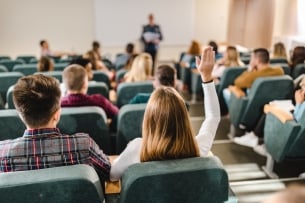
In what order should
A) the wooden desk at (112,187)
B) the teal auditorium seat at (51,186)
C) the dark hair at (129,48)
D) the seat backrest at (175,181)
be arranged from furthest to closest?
the dark hair at (129,48) < the wooden desk at (112,187) < the seat backrest at (175,181) < the teal auditorium seat at (51,186)

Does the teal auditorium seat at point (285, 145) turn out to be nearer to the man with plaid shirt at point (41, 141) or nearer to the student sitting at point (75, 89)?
the student sitting at point (75, 89)

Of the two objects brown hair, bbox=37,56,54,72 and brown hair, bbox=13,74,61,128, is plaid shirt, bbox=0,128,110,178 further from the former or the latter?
brown hair, bbox=37,56,54,72

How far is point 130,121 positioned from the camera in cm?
248

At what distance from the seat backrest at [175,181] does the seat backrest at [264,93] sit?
2.12 m

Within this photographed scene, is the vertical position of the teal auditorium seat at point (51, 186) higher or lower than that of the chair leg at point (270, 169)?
higher

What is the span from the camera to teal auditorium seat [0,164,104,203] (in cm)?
119

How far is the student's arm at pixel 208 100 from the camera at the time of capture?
1734 millimetres

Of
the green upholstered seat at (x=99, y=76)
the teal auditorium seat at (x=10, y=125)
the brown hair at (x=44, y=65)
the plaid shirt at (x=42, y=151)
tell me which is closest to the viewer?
the plaid shirt at (x=42, y=151)

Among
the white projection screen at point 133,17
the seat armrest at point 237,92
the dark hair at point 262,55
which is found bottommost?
the seat armrest at point 237,92

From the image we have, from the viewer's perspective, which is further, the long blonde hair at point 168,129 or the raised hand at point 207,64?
the raised hand at point 207,64

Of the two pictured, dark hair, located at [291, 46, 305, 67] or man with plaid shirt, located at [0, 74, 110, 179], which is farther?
dark hair, located at [291, 46, 305, 67]

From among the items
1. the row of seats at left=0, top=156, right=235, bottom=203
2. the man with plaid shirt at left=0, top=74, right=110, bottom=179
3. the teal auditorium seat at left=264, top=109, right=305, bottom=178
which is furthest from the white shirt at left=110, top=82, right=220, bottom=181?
the teal auditorium seat at left=264, top=109, right=305, bottom=178

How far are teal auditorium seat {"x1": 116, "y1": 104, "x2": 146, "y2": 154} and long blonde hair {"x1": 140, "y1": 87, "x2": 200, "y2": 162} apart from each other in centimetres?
91

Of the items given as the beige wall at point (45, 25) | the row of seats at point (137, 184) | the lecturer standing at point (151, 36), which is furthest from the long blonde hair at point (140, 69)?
the beige wall at point (45, 25)
